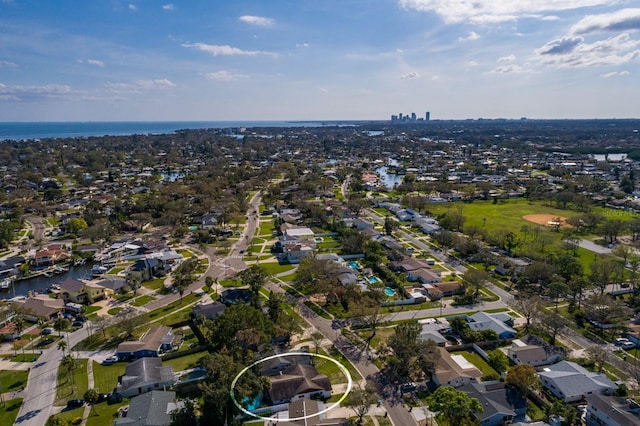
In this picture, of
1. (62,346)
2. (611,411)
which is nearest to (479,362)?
(611,411)

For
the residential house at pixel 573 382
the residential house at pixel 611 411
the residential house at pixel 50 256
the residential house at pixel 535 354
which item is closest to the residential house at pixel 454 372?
the residential house at pixel 535 354

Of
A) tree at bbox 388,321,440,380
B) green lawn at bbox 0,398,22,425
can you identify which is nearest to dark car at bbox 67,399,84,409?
green lawn at bbox 0,398,22,425

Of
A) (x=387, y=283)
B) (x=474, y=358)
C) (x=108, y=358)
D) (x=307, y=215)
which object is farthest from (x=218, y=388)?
(x=307, y=215)

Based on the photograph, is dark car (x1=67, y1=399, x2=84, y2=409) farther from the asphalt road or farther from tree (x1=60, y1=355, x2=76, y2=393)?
tree (x1=60, y1=355, x2=76, y2=393)

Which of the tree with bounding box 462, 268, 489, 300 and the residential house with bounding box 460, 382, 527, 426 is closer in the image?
the residential house with bounding box 460, 382, 527, 426

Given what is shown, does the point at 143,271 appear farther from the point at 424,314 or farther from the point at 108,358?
the point at 424,314

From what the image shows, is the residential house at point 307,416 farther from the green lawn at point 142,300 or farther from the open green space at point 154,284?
the open green space at point 154,284
